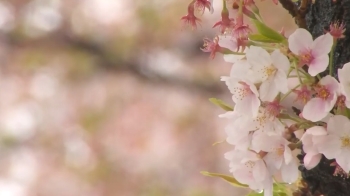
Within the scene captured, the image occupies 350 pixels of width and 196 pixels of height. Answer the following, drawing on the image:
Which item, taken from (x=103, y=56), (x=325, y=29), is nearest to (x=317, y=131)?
(x=325, y=29)

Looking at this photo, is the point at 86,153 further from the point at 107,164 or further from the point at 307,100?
the point at 307,100

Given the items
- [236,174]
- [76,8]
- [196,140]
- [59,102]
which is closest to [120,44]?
[76,8]

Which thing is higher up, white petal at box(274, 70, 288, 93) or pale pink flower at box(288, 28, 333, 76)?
pale pink flower at box(288, 28, 333, 76)

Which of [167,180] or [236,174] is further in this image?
[167,180]

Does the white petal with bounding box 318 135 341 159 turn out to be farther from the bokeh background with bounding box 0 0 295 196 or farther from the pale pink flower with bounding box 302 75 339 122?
→ the bokeh background with bounding box 0 0 295 196

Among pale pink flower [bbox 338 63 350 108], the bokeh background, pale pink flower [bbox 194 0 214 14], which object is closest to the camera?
pale pink flower [bbox 338 63 350 108]

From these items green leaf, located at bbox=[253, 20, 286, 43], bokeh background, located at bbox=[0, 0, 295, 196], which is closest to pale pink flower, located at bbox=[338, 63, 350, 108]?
green leaf, located at bbox=[253, 20, 286, 43]

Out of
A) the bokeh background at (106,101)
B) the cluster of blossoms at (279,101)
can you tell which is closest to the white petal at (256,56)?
the cluster of blossoms at (279,101)
